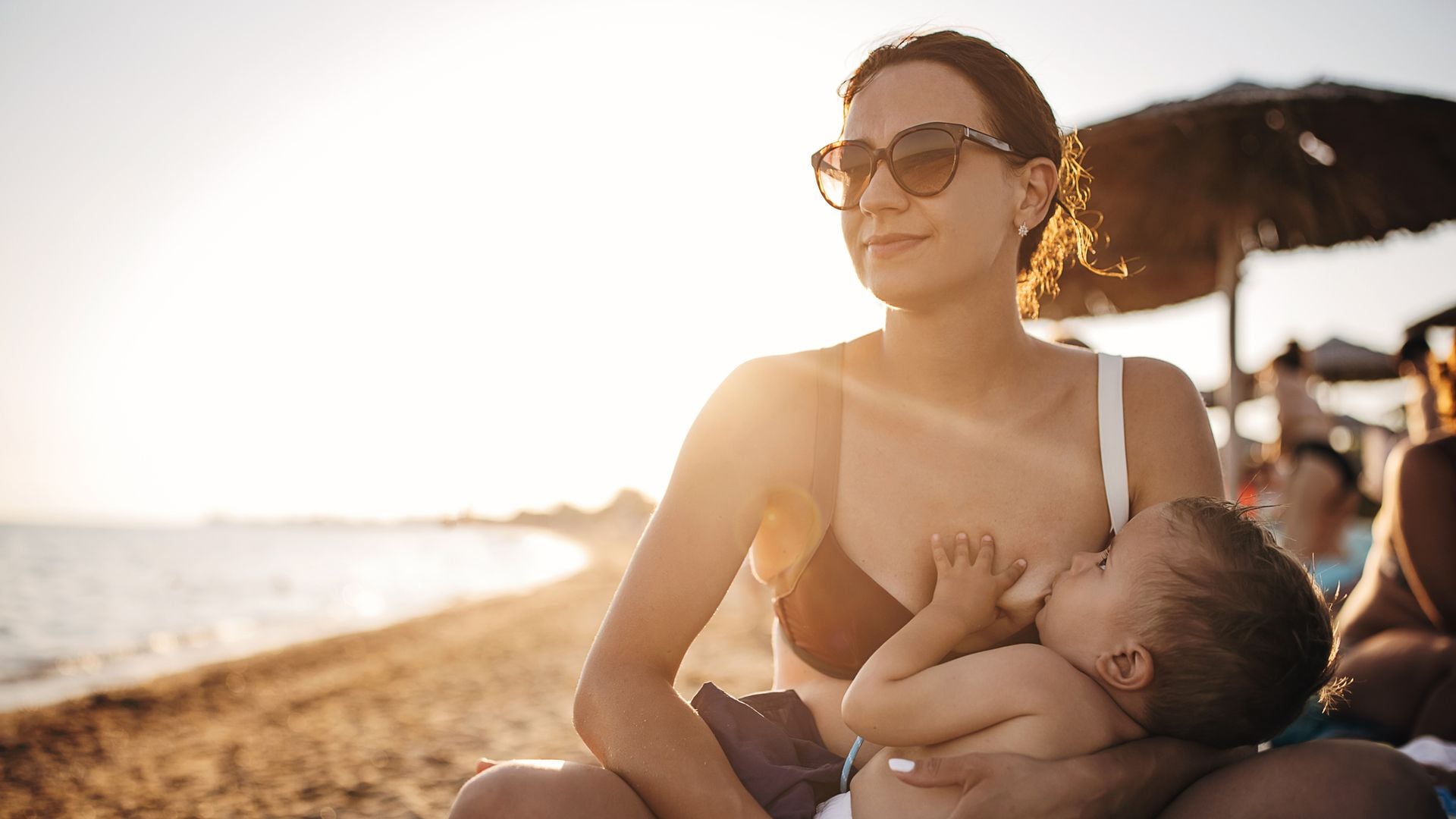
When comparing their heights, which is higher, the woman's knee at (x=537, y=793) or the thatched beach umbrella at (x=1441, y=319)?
the woman's knee at (x=537, y=793)

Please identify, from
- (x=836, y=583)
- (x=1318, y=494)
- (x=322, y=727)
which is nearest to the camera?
(x=836, y=583)

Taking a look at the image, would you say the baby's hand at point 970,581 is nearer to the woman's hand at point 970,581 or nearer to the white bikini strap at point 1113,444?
the woman's hand at point 970,581

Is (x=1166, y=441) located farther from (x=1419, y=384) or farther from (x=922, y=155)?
(x=1419, y=384)

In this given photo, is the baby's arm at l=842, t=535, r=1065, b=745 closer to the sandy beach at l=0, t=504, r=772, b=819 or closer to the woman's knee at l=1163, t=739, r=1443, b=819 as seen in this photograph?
the woman's knee at l=1163, t=739, r=1443, b=819

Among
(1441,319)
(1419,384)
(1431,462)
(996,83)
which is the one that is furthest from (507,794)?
(1441,319)

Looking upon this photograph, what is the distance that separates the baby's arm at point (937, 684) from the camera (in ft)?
5.20

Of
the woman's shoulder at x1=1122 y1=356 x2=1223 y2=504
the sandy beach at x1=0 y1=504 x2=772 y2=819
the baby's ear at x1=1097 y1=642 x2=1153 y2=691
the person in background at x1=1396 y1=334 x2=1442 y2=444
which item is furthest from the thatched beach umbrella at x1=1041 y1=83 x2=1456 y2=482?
the sandy beach at x1=0 y1=504 x2=772 y2=819

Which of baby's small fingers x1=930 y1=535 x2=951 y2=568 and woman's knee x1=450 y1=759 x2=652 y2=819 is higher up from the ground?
baby's small fingers x1=930 y1=535 x2=951 y2=568

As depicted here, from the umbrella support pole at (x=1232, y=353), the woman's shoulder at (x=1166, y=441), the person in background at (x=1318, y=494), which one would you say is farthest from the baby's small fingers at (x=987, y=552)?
the person in background at (x=1318, y=494)

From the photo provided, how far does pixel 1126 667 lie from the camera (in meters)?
1.69

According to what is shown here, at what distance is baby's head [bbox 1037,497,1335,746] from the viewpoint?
5.38 ft

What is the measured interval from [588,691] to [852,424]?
91 cm

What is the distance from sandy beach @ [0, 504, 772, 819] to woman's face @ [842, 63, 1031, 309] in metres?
4.18

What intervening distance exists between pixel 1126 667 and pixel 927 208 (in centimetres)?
108
